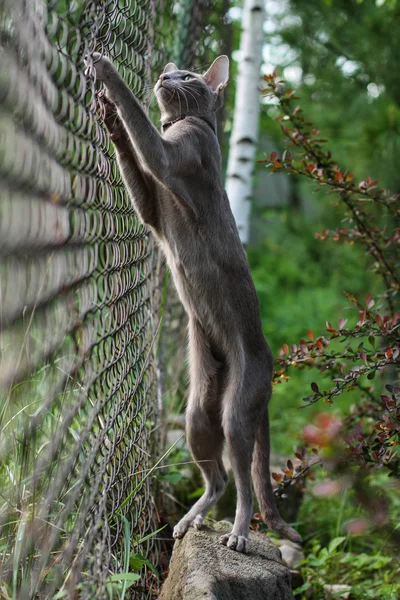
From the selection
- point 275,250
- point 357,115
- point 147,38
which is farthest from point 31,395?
point 275,250

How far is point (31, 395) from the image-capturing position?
2.27 meters

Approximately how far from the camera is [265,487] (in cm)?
295

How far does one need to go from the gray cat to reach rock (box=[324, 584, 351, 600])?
1.27 feet

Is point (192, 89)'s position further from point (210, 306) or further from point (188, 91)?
point (210, 306)

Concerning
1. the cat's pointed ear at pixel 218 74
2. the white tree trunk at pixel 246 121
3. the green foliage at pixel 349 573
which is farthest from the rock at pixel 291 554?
the cat's pointed ear at pixel 218 74

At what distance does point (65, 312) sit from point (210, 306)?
1289 mm

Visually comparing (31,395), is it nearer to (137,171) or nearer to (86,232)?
(86,232)

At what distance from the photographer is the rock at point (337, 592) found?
3.05 metres

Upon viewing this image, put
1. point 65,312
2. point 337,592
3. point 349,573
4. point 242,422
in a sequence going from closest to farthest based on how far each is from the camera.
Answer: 1. point 65,312
2. point 242,422
3. point 337,592
4. point 349,573

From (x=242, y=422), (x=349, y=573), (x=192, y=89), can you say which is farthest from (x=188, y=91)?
(x=349, y=573)

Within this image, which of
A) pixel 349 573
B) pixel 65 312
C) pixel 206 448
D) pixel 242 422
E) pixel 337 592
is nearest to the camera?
pixel 65 312

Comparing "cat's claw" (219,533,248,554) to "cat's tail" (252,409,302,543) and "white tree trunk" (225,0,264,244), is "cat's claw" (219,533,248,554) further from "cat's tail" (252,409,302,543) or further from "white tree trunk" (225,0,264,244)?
"white tree trunk" (225,0,264,244)

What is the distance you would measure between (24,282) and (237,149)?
3428 mm

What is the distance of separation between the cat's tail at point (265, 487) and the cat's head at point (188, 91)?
51.3 inches
